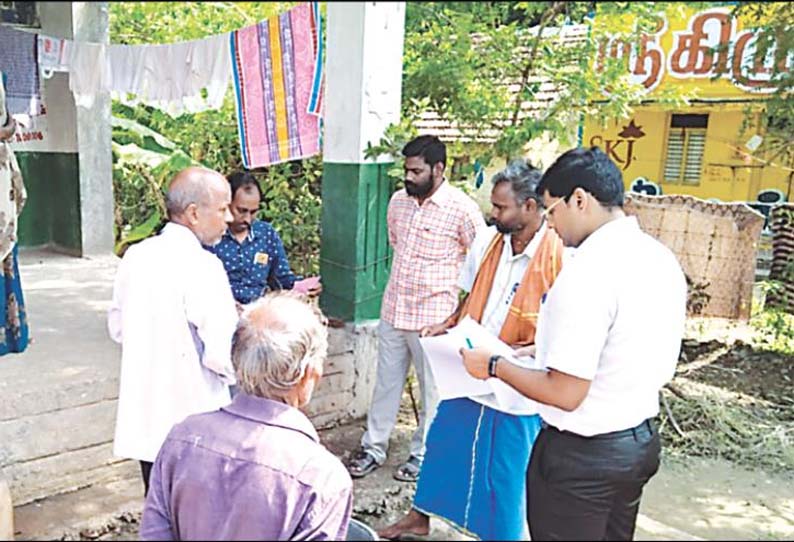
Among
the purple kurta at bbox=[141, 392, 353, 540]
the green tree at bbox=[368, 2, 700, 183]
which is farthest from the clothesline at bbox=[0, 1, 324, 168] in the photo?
the purple kurta at bbox=[141, 392, 353, 540]

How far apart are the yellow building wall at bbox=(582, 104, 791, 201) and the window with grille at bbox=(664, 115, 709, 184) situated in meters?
0.09

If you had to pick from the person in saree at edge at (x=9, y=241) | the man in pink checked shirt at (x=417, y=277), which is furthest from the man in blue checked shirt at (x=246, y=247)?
the person in saree at edge at (x=9, y=241)

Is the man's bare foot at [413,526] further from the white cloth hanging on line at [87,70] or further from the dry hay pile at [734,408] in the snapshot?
the white cloth hanging on line at [87,70]

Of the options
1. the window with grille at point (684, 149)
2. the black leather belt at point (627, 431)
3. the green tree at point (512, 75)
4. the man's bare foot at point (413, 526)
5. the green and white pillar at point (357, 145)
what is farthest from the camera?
the window with grille at point (684, 149)

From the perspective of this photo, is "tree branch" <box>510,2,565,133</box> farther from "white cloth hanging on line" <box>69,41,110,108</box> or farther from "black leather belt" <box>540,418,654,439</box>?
"white cloth hanging on line" <box>69,41,110,108</box>

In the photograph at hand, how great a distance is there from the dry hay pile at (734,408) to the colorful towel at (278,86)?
3004 millimetres

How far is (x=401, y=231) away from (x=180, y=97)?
330 cm

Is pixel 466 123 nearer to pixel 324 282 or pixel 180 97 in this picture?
pixel 324 282

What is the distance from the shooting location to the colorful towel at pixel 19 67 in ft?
19.3

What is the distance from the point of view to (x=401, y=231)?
151 inches

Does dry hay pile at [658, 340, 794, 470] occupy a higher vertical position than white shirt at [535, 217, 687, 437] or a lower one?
lower

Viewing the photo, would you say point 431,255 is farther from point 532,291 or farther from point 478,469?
point 478,469

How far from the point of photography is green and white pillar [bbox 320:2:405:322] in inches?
166

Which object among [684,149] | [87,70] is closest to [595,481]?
[87,70]
